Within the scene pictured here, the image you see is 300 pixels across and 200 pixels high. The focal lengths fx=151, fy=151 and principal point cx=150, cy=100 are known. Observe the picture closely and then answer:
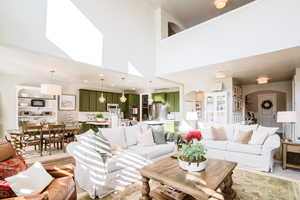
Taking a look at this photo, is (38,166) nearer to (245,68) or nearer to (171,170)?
(171,170)

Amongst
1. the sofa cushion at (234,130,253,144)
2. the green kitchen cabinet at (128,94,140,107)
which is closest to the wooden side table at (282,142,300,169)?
the sofa cushion at (234,130,253,144)

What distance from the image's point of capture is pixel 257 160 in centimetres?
343

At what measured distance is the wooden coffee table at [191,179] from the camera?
5.23 feet

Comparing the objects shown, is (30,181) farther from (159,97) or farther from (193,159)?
(159,97)

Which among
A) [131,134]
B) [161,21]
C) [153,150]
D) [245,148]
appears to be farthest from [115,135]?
[161,21]

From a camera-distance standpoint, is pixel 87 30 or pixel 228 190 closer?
pixel 228 190

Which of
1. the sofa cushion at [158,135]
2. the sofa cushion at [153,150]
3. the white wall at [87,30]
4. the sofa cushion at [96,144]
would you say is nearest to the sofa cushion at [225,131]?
the sofa cushion at [153,150]

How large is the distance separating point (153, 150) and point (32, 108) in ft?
18.7

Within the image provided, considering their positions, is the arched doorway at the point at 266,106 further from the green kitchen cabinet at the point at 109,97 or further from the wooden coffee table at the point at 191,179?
the green kitchen cabinet at the point at 109,97

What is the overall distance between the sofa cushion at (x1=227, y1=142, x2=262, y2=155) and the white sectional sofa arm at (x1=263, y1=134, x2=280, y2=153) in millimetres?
111

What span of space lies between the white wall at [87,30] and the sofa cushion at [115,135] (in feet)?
5.91

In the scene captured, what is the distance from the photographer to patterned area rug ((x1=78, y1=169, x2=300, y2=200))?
2314 mm

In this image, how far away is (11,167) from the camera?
1699mm

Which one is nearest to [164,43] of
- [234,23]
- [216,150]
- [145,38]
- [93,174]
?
[145,38]
